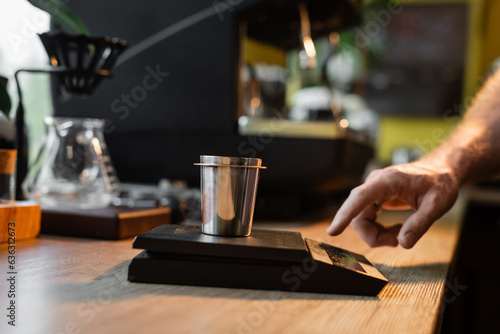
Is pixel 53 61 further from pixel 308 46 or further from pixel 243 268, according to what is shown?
pixel 308 46

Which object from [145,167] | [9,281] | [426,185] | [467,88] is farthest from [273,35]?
[467,88]

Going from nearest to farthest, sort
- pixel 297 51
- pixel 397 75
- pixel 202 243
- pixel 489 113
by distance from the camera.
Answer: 1. pixel 202 243
2. pixel 489 113
3. pixel 297 51
4. pixel 397 75

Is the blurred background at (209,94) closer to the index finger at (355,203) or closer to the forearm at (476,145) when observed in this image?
the forearm at (476,145)

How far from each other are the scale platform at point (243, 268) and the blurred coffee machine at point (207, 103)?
1.81ft

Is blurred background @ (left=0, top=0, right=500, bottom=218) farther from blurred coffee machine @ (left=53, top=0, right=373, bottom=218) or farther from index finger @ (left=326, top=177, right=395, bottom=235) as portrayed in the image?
index finger @ (left=326, top=177, right=395, bottom=235)

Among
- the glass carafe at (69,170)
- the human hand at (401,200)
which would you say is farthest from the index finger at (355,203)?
the glass carafe at (69,170)

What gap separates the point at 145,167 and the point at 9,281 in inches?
27.9

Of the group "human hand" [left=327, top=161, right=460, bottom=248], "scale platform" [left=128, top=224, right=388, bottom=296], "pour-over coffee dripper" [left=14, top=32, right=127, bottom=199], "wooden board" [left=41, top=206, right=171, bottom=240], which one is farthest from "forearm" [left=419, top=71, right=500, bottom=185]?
"pour-over coffee dripper" [left=14, top=32, right=127, bottom=199]

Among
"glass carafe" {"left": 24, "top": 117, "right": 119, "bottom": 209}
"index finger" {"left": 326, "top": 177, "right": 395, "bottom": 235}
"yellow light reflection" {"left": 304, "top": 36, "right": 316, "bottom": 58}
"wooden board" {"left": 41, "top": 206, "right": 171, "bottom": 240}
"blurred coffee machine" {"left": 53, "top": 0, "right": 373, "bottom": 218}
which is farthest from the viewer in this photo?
"yellow light reflection" {"left": 304, "top": 36, "right": 316, "bottom": 58}

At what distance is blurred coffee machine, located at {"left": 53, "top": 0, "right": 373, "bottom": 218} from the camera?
1080mm

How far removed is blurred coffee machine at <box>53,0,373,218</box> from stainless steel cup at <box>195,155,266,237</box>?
0.48 metres

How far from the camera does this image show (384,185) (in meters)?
0.68

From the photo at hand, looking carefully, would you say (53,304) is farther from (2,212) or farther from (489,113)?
(489,113)

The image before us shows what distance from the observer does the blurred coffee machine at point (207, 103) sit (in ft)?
3.54
